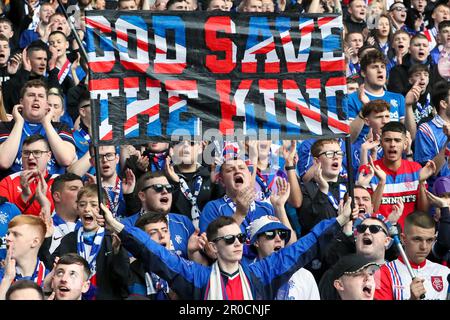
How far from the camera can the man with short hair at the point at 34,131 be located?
39.6ft

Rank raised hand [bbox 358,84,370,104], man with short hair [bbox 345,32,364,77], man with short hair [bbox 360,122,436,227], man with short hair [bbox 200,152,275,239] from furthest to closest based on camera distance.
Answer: man with short hair [bbox 345,32,364,77] < raised hand [bbox 358,84,370,104] < man with short hair [bbox 360,122,436,227] < man with short hair [bbox 200,152,275,239]

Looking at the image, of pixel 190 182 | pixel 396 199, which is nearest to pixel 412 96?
pixel 396 199

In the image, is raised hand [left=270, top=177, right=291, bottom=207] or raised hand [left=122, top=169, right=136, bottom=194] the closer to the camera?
raised hand [left=270, top=177, right=291, bottom=207]

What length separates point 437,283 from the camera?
10.8 m

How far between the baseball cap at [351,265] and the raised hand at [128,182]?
2.24 meters

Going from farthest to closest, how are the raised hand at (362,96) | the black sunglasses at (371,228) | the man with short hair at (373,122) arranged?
the raised hand at (362,96), the man with short hair at (373,122), the black sunglasses at (371,228)

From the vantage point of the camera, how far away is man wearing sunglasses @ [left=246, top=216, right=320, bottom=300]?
10266mm

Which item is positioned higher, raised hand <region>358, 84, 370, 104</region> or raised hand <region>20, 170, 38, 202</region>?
raised hand <region>358, 84, 370, 104</region>

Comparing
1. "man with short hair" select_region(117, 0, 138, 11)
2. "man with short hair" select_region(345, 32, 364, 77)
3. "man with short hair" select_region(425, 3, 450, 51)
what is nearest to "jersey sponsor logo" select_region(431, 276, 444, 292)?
"man with short hair" select_region(345, 32, 364, 77)

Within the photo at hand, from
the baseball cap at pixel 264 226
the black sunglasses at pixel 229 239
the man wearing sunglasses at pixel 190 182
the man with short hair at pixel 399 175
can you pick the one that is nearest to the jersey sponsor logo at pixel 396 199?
the man with short hair at pixel 399 175

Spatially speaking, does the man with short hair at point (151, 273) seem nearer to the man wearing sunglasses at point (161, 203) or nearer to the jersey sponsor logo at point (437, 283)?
the man wearing sunglasses at point (161, 203)

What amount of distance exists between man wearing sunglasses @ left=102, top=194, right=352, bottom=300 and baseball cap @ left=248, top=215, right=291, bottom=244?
2.08ft

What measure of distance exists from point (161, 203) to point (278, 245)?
1.08 metres

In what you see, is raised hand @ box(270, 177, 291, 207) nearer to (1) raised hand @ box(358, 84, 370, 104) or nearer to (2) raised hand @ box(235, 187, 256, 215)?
(2) raised hand @ box(235, 187, 256, 215)
